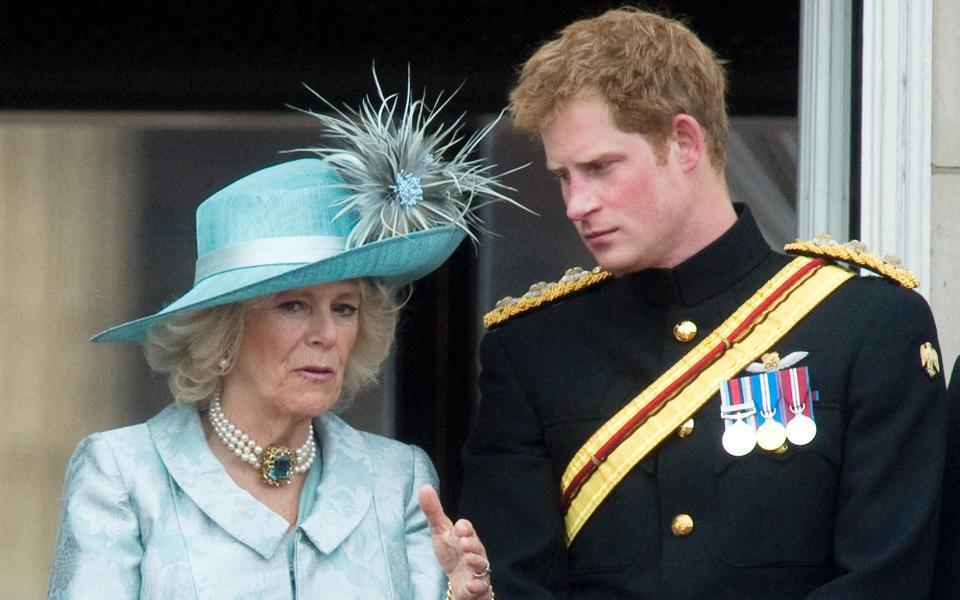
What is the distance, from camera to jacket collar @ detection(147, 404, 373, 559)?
3164 mm

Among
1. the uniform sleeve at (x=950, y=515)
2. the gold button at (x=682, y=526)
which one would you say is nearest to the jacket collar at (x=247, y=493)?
the gold button at (x=682, y=526)

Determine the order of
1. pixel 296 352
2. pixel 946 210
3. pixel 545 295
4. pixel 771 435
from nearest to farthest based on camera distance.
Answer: pixel 771 435 → pixel 296 352 → pixel 545 295 → pixel 946 210


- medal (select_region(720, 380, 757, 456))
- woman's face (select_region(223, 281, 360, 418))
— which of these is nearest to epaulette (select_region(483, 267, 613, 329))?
woman's face (select_region(223, 281, 360, 418))

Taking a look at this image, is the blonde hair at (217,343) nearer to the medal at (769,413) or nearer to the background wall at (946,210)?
the medal at (769,413)

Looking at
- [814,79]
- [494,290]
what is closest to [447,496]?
[494,290]

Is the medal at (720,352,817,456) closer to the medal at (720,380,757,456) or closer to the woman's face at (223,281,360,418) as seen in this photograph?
the medal at (720,380,757,456)

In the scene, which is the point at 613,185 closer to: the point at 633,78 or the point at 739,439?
the point at 633,78

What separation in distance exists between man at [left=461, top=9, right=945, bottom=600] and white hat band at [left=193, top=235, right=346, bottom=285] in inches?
13.0

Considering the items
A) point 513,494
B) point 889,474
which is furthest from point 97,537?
point 889,474

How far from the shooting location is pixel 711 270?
3.13m

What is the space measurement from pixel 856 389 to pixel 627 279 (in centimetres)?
44

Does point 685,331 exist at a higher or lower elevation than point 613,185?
lower

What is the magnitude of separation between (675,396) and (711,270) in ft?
0.67

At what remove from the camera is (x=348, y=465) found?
3.32 meters
